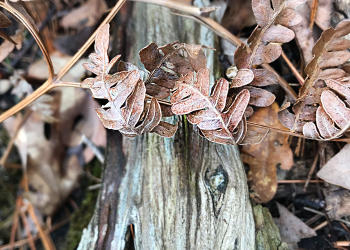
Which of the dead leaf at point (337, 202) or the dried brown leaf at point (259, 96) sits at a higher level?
the dried brown leaf at point (259, 96)

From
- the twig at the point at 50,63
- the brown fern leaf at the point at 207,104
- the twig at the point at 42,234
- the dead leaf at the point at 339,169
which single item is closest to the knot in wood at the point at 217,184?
the brown fern leaf at the point at 207,104

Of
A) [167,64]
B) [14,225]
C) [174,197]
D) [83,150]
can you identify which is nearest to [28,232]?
[14,225]

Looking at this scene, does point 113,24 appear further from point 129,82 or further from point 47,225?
point 47,225

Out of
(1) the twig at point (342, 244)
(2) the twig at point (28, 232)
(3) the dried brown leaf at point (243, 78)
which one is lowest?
(2) the twig at point (28, 232)

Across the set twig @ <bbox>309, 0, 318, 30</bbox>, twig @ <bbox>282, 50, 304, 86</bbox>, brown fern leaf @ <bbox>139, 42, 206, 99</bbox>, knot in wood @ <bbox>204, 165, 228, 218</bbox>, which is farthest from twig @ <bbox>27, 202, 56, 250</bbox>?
twig @ <bbox>309, 0, 318, 30</bbox>

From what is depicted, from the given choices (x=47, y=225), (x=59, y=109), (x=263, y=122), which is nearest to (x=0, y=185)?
(x=47, y=225)

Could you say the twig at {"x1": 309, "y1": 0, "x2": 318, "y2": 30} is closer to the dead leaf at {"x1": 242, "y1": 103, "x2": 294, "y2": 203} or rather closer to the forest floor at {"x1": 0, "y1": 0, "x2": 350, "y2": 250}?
the forest floor at {"x1": 0, "y1": 0, "x2": 350, "y2": 250}

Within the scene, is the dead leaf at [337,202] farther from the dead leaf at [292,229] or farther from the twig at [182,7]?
the twig at [182,7]
